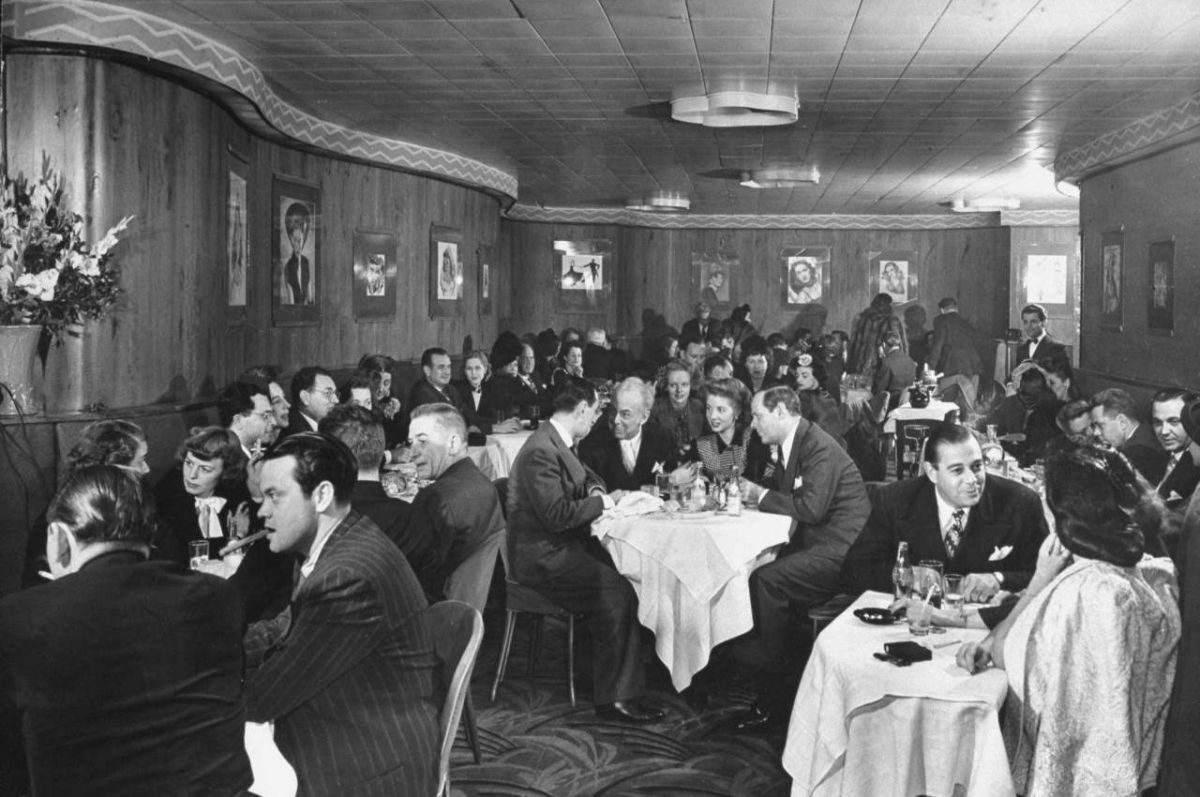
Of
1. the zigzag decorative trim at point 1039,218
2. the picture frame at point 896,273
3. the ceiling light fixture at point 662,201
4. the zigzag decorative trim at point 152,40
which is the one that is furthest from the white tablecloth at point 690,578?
the picture frame at point 896,273

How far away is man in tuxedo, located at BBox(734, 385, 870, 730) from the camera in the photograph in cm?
581

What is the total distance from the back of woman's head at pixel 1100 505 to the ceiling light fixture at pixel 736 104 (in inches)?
207

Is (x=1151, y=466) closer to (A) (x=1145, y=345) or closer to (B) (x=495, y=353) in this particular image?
(A) (x=1145, y=345)

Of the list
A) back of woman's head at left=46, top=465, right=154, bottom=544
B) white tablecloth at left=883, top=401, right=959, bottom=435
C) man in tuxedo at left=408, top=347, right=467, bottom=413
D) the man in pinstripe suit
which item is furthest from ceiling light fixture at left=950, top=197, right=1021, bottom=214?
back of woman's head at left=46, top=465, right=154, bottom=544

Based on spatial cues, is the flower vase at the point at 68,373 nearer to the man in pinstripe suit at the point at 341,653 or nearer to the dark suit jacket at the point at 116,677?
the man in pinstripe suit at the point at 341,653

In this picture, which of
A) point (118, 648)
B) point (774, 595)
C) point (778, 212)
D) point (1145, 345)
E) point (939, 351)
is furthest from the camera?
point (778, 212)

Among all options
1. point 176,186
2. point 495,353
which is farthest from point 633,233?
point 176,186

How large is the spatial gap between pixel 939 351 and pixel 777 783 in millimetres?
9143

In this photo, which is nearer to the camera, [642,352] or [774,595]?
[774,595]

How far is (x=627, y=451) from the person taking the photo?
7148 millimetres

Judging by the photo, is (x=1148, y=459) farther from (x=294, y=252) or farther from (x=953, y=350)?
(x=953, y=350)

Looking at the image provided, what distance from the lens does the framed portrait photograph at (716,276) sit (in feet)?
→ 64.9

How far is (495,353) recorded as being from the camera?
37.2 feet

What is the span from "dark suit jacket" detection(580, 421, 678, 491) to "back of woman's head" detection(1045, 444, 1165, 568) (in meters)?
4.08
